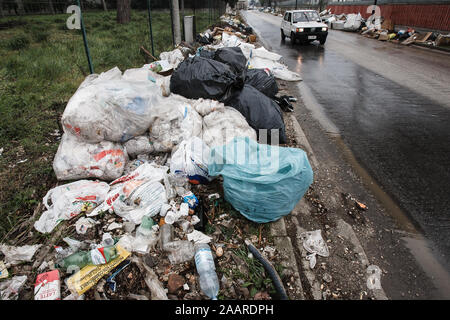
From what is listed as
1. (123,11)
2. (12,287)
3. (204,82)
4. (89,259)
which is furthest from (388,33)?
(12,287)

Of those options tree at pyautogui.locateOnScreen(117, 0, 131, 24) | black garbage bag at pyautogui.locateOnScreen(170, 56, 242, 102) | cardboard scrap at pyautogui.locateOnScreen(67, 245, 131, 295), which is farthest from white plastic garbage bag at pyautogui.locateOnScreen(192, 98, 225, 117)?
tree at pyautogui.locateOnScreen(117, 0, 131, 24)

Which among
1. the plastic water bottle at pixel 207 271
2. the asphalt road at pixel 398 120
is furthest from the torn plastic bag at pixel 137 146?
the asphalt road at pixel 398 120

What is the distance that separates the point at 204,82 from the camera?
10.7ft

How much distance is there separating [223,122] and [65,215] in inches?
68.2

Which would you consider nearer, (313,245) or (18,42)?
(313,245)

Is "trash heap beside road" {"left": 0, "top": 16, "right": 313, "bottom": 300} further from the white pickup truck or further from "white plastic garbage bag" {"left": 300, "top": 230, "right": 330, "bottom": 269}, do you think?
the white pickup truck

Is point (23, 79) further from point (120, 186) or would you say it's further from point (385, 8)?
point (385, 8)

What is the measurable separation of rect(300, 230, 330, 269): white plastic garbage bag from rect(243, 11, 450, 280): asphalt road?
0.89m

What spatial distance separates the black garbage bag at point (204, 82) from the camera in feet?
10.7

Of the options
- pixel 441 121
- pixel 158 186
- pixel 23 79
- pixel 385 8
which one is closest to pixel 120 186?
pixel 158 186

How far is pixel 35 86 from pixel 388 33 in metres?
17.2

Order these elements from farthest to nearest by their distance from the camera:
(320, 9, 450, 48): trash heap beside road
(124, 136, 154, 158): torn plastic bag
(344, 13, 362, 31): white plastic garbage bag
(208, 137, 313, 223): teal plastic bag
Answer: (344, 13, 362, 31): white plastic garbage bag
(320, 9, 450, 48): trash heap beside road
(124, 136, 154, 158): torn plastic bag
(208, 137, 313, 223): teal plastic bag

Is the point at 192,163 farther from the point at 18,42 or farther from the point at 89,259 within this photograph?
the point at 18,42

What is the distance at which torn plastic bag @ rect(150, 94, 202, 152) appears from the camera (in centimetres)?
277
